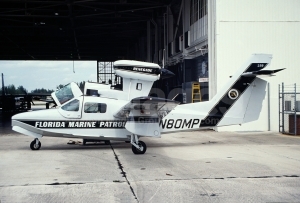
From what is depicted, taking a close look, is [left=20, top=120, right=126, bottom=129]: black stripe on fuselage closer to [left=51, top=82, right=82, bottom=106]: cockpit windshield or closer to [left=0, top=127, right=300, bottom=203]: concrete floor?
[left=0, top=127, right=300, bottom=203]: concrete floor

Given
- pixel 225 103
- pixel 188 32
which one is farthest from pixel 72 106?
pixel 188 32

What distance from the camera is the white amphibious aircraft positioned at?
13.0 metres

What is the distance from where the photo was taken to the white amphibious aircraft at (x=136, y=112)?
13.0 metres

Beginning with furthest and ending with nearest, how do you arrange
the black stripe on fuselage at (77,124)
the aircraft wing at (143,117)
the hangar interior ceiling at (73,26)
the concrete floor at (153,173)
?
the hangar interior ceiling at (73,26) < the black stripe on fuselage at (77,124) < the aircraft wing at (143,117) < the concrete floor at (153,173)

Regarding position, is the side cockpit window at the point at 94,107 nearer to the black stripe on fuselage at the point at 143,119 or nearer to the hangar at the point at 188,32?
the black stripe on fuselage at the point at 143,119

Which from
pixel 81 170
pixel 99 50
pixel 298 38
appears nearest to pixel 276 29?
pixel 298 38

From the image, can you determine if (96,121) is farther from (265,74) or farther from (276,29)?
(276,29)

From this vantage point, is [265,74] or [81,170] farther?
[265,74]

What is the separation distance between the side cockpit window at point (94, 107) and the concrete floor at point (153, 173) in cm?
141

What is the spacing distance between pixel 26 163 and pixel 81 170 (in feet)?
6.57

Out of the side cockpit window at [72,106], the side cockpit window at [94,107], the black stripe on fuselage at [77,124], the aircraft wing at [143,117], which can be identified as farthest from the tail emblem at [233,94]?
the side cockpit window at [72,106]

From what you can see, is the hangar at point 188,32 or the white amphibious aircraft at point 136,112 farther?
the hangar at point 188,32

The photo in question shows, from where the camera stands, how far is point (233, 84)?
565 inches

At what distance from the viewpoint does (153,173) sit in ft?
31.2
